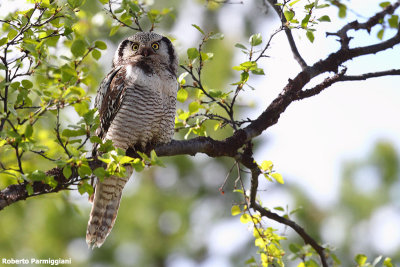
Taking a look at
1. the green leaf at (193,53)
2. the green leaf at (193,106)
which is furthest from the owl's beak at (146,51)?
the green leaf at (193,53)

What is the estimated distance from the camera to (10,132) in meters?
2.21

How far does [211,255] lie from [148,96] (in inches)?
239

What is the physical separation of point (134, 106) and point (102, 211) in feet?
3.14

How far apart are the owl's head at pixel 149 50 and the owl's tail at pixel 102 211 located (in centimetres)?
91

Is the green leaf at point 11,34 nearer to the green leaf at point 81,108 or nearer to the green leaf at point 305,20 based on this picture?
the green leaf at point 81,108

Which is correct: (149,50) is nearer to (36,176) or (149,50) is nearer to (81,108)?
(81,108)

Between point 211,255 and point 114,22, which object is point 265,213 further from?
point 211,255

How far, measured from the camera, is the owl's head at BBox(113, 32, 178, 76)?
3926 mm

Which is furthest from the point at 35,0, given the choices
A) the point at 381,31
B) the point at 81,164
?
the point at 381,31

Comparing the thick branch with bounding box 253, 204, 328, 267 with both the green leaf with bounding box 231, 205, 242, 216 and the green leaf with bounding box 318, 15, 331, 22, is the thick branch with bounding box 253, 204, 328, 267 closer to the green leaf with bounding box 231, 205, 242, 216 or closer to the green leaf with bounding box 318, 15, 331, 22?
the green leaf with bounding box 231, 205, 242, 216

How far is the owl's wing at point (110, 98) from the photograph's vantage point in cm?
365

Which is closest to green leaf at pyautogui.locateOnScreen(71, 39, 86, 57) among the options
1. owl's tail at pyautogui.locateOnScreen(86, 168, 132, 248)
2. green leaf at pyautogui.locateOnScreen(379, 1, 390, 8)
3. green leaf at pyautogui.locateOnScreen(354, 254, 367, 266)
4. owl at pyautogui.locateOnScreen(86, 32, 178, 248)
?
owl at pyautogui.locateOnScreen(86, 32, 178, 248)

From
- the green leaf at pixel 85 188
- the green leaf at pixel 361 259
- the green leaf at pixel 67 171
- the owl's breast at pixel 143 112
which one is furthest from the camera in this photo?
the owl's breast at pixel 143 112

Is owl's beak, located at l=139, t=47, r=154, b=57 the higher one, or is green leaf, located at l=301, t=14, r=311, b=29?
owl's beak, located at l=139, t=47, r=154, b=57
